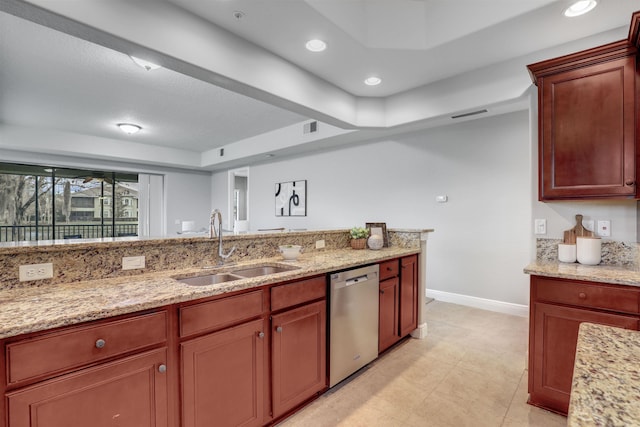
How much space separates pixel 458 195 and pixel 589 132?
6.83 feet

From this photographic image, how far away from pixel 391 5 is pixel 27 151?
662 cm

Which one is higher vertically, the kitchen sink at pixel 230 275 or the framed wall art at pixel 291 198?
the framed wall art at pixel 291 198

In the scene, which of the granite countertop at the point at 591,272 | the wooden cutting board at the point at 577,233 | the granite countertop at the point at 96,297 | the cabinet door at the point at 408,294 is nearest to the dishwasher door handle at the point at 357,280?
the granite countertop at the point at 96,297

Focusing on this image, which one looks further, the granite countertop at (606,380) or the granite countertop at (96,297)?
the granite countertop at (96,297)

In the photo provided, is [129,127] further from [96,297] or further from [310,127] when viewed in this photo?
[96,297]

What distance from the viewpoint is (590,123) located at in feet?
6.74

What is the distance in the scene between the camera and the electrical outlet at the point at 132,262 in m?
1.79

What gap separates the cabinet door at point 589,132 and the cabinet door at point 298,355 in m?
1.87

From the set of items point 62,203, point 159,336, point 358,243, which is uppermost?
point 62,203

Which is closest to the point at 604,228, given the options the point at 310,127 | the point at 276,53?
the point at 276,53

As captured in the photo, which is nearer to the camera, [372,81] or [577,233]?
[577,233]

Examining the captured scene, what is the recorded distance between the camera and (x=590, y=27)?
232cm

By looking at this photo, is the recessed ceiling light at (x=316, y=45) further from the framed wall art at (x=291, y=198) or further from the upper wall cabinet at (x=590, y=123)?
the framed wall art at (x=291, y=198)

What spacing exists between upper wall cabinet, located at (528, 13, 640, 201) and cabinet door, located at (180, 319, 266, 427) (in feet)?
7.38
